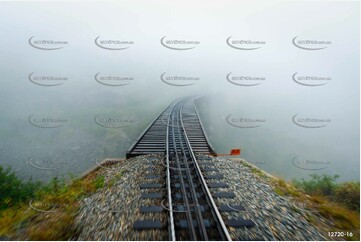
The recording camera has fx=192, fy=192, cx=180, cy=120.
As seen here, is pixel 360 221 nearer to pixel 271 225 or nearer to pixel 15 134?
pixel 271 225

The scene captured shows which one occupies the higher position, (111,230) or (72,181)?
(72,181)

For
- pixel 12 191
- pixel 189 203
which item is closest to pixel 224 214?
pixel 189 203

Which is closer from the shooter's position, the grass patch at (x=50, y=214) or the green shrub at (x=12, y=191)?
the grass patch at (x=50, y=214)

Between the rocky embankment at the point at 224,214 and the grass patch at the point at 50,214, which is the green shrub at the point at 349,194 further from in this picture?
the grass patch at the point at 50,214

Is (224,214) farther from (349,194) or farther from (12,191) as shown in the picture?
(12,191)

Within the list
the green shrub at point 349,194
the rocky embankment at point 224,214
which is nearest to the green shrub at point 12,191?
the rocky embankment at point 224,214

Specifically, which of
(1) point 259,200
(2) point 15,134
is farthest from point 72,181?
(2) point 15,134

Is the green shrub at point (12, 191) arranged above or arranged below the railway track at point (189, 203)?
above

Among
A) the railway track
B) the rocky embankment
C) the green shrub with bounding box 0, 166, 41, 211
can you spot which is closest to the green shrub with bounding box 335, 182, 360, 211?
the rocky embankment
